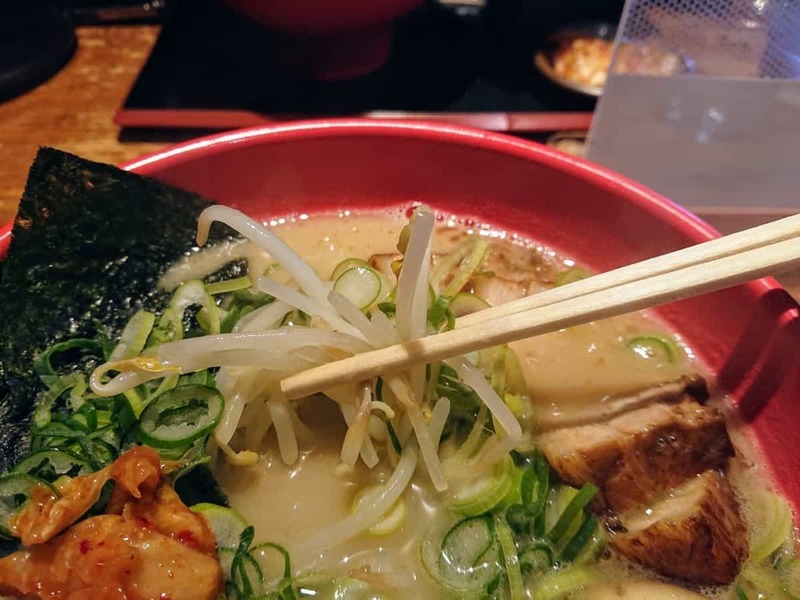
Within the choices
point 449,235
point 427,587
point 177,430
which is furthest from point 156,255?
point 427,587

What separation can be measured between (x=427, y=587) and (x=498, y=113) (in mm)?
1534

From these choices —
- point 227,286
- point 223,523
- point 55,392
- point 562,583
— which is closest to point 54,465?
point 55,392

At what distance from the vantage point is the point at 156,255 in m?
1.44

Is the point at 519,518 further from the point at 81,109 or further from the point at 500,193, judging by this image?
the point at 81,109

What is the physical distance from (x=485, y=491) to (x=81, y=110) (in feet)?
5.98

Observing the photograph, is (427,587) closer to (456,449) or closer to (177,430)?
(456,449)

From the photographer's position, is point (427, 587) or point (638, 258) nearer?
point (427, 587)

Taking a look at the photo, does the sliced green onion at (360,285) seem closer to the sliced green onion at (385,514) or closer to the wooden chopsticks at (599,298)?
the wooden chopsticks at (599,298)

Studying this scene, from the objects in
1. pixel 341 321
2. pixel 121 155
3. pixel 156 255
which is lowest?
pixel 121 155

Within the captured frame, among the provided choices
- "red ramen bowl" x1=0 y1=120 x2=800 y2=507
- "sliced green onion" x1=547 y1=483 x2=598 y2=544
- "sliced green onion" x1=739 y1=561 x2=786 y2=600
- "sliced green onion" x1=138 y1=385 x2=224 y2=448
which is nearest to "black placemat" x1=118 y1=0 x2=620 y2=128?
"red ramen bowl" x1=0 y1=120 x2=800 y2=507

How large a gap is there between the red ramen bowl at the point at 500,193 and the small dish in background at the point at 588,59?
1.49ft

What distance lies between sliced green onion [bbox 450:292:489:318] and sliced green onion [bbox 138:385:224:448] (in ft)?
1.66

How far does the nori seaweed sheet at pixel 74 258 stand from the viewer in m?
1.23

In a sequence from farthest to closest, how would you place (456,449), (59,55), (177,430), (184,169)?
(59,55) < (184,169) < (456,449) < (177,430)
